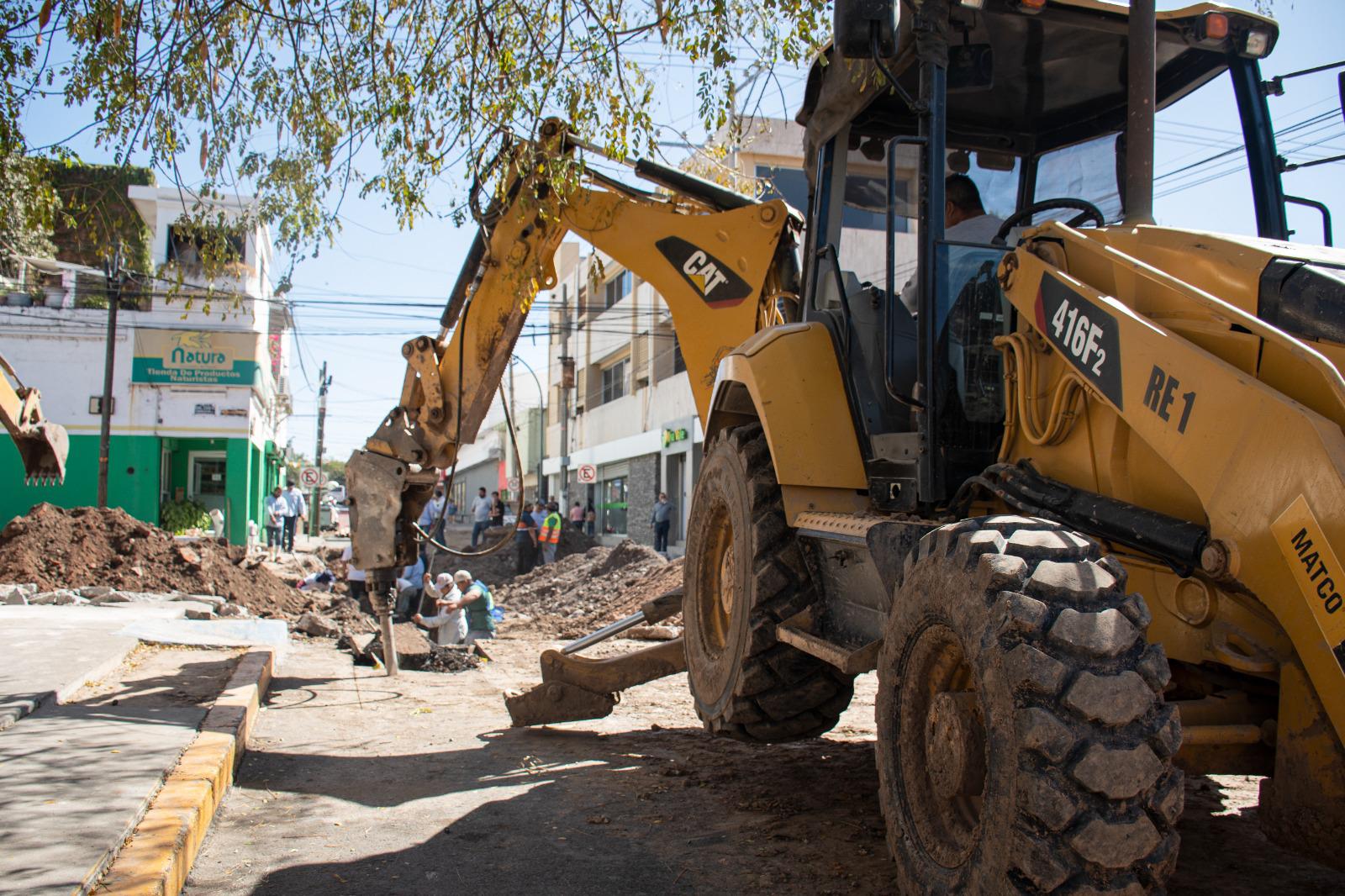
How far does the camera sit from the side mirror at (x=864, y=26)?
3785 mm

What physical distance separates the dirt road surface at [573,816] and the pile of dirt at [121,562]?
865 cm

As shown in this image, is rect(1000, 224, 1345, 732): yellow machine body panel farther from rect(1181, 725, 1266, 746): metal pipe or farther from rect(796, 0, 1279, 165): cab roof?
rect(796, 0, 1279, 165): cab roof

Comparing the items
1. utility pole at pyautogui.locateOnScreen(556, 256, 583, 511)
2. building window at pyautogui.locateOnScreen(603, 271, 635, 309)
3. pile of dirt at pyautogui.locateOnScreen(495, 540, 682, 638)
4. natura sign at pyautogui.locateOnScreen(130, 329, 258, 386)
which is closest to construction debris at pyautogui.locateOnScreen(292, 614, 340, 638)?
pile of dirt at pyautogui.locateOnScreen(495, 540, 682, 638)

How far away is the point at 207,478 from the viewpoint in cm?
3656

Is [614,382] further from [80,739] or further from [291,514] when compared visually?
[80,739]

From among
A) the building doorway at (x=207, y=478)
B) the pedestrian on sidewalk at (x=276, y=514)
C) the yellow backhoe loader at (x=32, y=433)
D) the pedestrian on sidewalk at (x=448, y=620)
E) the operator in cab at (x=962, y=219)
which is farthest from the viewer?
the building doorway at (x=207, y=478)

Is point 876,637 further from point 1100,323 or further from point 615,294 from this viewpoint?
point 615,294

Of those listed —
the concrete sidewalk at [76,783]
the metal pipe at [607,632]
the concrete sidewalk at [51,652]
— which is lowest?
the concrete sidewalk at [76,783]

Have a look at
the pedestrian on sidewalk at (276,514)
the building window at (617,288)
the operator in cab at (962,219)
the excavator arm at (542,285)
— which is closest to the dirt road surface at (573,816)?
the excavator arm at (542,285)

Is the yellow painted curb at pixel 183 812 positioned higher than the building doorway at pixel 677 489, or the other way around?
the building doorway at pixel 677 489

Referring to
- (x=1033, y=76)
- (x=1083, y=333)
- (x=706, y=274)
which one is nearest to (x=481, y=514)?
(x=706, y=274)

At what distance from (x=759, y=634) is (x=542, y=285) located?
321 centimetres

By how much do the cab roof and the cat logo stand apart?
1284 millimetres

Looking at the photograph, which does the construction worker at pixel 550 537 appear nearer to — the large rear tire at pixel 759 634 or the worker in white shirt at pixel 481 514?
the worker in white shirt at pixel 481 514
